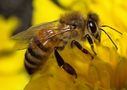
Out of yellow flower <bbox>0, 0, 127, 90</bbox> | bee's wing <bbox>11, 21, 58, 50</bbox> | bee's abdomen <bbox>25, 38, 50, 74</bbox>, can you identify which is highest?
bee's wing <bbox>11, 21, 58, 50</bbox>

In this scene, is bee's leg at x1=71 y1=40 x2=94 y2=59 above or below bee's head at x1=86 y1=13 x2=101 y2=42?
below

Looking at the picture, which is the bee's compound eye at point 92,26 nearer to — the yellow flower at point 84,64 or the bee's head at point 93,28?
the bee's head at point 93,28

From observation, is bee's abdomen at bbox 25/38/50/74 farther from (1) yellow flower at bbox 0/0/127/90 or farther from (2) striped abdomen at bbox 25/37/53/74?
(1) yellow flower at bbox 0/0/127/90

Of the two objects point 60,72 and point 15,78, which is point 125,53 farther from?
point 15,78

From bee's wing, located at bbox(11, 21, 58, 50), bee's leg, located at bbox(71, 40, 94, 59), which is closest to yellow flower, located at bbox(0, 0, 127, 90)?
bee's leg, located at bbox(71, 40, 94, 59)

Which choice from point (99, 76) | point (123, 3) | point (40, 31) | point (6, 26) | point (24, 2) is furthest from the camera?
point (24, 2)

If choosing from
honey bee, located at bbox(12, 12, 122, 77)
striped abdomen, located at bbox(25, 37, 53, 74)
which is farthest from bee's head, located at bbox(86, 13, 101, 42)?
striped abdomen, located at bbox(25, 37, 53, 74)

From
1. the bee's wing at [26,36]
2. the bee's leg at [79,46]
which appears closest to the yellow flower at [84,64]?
the bee's leg at [79,46]

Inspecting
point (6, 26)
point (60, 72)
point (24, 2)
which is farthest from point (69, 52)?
point (24, 2)

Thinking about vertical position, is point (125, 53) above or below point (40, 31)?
below
